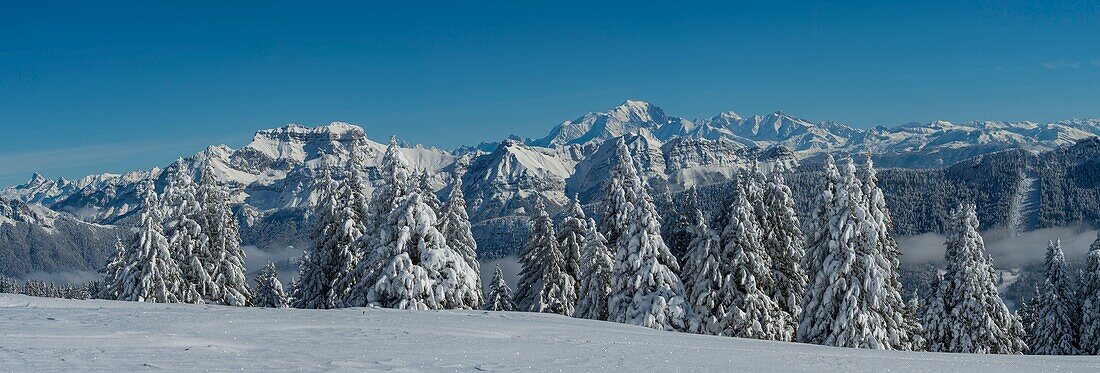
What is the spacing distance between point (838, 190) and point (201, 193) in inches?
1177

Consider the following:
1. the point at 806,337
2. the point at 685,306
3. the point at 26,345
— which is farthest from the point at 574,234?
the point at 26,345

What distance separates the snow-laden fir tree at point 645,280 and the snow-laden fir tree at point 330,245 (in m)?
12.1

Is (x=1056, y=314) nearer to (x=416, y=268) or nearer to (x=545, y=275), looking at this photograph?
(x=545, y=275)

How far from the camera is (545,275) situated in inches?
1644

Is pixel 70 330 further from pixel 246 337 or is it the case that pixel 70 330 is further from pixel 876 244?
pixel 876 244

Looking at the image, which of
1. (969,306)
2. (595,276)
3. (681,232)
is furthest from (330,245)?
(969,306)

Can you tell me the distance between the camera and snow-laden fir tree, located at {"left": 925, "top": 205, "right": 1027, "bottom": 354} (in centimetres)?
3759

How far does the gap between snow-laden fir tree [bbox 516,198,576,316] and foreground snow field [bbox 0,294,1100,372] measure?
2445 cm

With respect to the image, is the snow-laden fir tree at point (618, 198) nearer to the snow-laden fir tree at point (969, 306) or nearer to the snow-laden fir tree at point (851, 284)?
the snow-laden fir tree at point (851, 284)

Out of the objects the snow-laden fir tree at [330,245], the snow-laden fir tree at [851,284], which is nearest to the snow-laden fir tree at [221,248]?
the snow-laden fir tree at [330,245]

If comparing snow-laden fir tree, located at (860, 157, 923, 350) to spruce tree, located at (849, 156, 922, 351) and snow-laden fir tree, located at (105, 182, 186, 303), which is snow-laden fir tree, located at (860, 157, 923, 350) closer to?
spruce tree, located at (849, 156, 922, 351)

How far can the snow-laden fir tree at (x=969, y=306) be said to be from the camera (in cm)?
3759

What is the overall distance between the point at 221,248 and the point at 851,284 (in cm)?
2911

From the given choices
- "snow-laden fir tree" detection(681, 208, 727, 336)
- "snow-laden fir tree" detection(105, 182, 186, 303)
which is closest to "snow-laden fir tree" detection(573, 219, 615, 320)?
"snow-laden fir tree" detection(681, 208, 727, 336)
